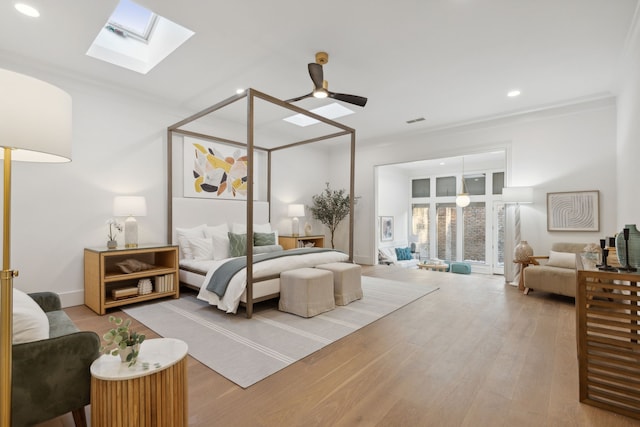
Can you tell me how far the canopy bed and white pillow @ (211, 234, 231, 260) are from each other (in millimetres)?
14

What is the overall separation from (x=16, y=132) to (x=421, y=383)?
252 centimetres

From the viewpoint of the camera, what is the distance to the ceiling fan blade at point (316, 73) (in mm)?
3119

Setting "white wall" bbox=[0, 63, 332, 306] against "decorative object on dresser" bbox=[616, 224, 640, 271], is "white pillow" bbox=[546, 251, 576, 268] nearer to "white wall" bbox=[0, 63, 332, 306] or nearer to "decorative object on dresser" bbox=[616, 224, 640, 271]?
"decorative object on dresser" bbox=[616, 224, 640, 271]

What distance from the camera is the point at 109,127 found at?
164 inches

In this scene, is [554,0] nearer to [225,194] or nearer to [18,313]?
[18,313]

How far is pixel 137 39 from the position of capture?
11.8ft

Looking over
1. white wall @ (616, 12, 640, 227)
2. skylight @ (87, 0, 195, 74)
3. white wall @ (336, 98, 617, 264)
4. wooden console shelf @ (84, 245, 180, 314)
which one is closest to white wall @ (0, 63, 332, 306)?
wooden console shelf @ (84, 245, 180, 314)

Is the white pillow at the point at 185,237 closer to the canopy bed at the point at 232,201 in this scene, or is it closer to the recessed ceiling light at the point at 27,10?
the canopy bed at the point at 232,201

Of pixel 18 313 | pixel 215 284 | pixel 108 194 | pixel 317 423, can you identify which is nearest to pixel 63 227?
pixel 108 194

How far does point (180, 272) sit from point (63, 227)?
1.48 metres

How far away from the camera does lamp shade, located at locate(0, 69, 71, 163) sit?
106 centimetres

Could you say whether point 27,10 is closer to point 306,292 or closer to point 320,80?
point 320,80

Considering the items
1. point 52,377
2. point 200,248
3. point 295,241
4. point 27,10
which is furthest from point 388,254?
point 27,10

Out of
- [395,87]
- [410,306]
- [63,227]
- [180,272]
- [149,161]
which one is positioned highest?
[395,87]
